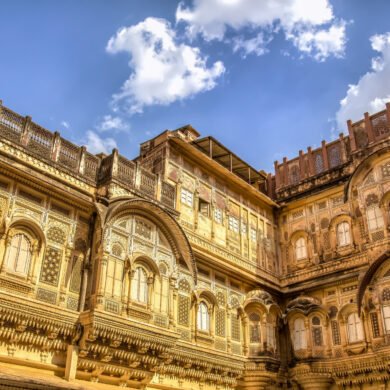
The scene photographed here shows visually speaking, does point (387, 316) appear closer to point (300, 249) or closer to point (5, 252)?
point (300, 249)

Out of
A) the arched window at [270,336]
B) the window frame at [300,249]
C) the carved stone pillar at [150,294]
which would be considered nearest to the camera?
the carved stone pillar at [150,294]

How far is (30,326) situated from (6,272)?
131 centimetres

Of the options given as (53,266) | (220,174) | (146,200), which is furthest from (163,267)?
(220,174)

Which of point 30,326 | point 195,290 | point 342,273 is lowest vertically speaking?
point 30,326

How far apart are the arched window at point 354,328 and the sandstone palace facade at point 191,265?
0.13 ft

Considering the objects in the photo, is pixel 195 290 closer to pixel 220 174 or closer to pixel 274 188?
pixel 220 174

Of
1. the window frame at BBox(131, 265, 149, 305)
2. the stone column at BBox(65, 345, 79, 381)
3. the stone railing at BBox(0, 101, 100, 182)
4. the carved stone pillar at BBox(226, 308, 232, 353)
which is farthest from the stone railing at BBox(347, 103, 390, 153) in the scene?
the stone column at BBox(65, 345, 79, 381)

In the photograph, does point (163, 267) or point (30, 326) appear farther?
point (163, 267)

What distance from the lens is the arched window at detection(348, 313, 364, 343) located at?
686 inches

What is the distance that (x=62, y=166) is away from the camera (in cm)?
1323

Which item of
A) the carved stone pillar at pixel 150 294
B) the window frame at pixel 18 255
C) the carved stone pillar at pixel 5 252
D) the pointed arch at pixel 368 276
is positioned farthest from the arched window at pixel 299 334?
the carved stone pillar at pixel 5 252

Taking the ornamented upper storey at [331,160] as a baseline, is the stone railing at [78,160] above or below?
below

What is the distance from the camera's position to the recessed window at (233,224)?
19.3 metres

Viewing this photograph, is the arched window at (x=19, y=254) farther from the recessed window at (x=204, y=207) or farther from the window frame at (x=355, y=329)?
the window frame at (x=355, y=329)
